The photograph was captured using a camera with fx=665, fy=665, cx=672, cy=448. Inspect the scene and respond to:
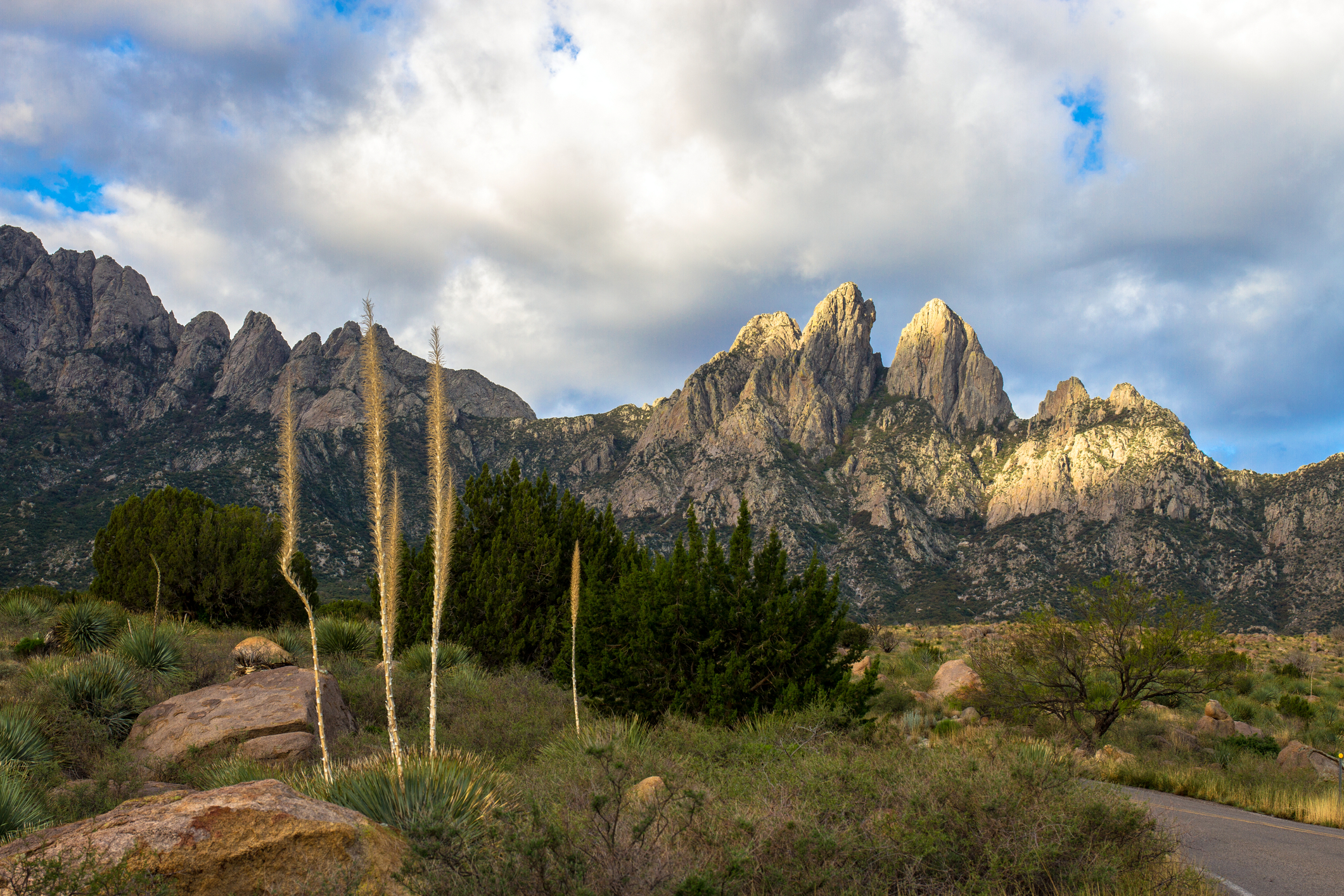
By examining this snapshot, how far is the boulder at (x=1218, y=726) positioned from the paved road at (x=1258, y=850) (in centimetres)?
740

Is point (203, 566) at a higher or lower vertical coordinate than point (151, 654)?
higher

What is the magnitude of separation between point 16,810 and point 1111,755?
16.9 metres

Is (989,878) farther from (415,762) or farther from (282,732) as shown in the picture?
(282,732)

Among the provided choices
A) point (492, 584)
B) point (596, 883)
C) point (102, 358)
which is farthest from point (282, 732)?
point (102, 358)

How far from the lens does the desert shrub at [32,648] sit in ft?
45.0

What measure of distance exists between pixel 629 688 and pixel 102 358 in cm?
16411

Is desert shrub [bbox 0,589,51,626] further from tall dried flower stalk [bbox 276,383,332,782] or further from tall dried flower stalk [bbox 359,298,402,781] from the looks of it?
tall dried flower stalk [bbox 359,298,402,781]

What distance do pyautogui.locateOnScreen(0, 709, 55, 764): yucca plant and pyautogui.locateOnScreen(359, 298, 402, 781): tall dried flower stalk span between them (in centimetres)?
596

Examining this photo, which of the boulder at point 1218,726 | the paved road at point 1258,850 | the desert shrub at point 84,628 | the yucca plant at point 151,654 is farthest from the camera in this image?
the boulder at point 1218,726

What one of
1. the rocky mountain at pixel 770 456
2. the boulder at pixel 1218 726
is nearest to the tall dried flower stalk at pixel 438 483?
the boulder at pixel 1218 726

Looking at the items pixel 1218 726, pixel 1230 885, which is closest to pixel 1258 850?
pixel 1230 885

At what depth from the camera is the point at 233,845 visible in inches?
161

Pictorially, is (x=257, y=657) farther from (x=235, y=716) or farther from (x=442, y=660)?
(x=442, y=660)

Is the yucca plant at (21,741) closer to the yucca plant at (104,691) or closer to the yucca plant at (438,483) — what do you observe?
the yucca plant at (104,691)
